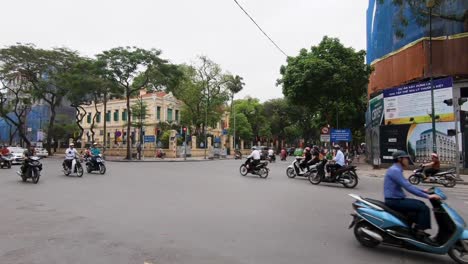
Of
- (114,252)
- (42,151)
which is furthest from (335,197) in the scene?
(42,151)

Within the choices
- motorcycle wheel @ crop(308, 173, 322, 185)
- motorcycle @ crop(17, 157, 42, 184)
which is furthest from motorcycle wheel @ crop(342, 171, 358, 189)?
motorcycle @ crop(17, 157, 42, 184)

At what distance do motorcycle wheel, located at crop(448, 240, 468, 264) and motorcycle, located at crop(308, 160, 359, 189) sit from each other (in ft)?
28.0

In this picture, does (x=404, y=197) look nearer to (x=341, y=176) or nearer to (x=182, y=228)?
(x=182, y=228)

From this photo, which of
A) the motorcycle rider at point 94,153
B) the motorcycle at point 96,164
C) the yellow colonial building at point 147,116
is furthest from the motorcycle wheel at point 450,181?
the yellow colonial building at point 147,116

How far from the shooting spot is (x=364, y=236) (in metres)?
5.50

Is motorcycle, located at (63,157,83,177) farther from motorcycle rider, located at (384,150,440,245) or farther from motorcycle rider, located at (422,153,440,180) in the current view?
motorcycle rider, located at (422,153,440,180)

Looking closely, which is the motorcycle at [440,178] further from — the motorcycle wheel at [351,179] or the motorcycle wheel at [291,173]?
the motorcycle wheel at [291,173]

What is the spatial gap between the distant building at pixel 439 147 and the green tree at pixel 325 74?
7.32 m

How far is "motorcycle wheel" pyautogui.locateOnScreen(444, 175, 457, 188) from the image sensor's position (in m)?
14.8

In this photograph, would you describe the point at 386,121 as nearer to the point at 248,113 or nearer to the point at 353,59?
the point at 353,59

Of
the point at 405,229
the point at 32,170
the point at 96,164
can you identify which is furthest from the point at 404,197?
the point at 96,164

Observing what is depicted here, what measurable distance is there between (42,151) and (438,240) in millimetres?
43096

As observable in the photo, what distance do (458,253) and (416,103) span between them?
65.0 feet

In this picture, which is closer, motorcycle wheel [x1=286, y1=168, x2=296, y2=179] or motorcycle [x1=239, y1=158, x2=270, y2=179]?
motorcycle [x1=239, y1=158, x2=270, y2=179]
